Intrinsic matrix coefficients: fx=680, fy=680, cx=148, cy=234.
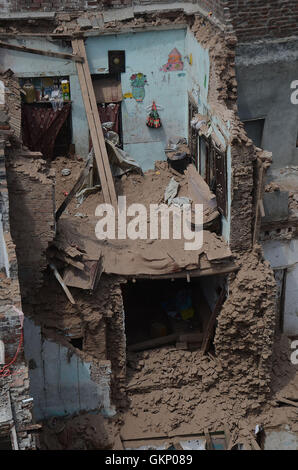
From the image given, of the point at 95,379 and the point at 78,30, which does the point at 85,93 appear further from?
the point at 95,379

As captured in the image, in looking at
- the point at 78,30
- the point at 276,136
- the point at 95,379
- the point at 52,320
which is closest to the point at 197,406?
the point at 95,379

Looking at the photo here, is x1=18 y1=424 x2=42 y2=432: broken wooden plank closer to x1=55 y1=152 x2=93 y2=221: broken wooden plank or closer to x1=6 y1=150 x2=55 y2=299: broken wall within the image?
x1=6 y1=150 x2=55 y2=299: broken wall

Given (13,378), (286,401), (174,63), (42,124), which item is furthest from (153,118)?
(13,378)

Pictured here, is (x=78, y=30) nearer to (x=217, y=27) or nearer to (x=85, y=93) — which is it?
Answer: (x=85, y=93)

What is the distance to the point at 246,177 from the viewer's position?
13.1m

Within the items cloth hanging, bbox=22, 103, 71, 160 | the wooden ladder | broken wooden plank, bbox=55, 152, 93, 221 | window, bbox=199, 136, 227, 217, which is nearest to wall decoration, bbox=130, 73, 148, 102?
the wooden ladder

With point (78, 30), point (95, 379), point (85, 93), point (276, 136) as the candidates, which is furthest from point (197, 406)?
point (78, 30)

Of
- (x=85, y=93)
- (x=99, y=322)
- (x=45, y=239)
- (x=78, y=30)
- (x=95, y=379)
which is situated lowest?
(x=95, y=379)

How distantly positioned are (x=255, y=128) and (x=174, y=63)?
279 cm

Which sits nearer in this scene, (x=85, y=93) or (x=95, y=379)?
(x=95, y=379)

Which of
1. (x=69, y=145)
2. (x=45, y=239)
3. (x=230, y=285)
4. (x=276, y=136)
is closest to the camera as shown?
(x=45, y=239)

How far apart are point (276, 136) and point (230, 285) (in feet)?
14.0

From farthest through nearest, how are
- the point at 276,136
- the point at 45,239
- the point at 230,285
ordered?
the point at 276,136 < the point at 230,285 < the point at 45,239

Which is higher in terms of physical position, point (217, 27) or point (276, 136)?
point (217, 27)
